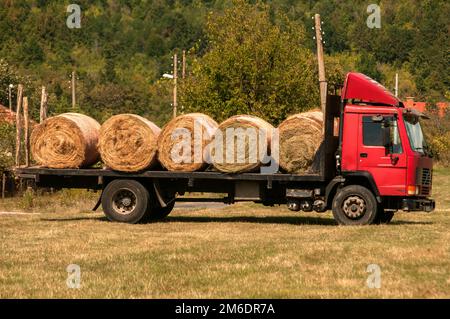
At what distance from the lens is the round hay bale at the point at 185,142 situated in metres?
20.8

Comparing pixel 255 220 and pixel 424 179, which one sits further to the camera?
pixel 255 220

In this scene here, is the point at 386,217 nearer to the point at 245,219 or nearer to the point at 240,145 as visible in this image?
the point at 245,219

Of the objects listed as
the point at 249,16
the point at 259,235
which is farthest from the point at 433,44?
the point at 259,235

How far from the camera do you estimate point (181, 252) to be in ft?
50.0

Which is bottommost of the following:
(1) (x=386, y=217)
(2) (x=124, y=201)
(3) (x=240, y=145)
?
(1) (x=386, y=217)

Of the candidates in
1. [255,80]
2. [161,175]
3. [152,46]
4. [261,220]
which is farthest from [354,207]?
[152,46]

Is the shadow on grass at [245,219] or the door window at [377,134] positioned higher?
the door window at [377,134]

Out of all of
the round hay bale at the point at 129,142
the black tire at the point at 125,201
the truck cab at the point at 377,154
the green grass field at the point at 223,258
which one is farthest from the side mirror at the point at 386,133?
the black tire at the point at 125,201

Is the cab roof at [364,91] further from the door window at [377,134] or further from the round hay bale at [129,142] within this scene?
the round hay bale at [129,142]

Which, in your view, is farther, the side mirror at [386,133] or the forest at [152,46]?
the forest at [152,46]

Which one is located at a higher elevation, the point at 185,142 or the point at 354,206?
the point at 185,142

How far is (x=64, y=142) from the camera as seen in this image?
2169 centimetres

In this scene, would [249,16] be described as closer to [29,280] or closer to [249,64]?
[249,64]

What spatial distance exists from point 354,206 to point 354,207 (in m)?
0.02
